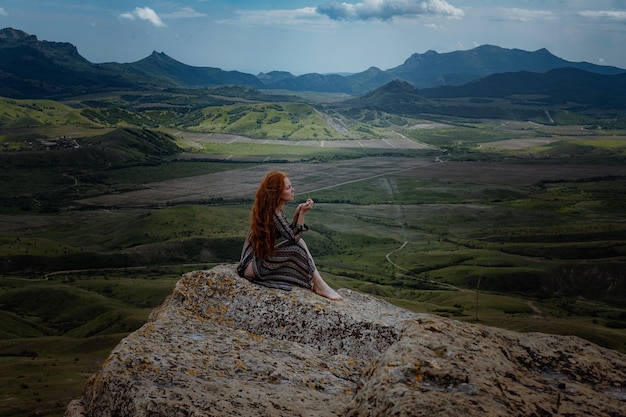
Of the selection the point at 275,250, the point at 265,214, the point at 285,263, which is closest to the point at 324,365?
the point at 285,263

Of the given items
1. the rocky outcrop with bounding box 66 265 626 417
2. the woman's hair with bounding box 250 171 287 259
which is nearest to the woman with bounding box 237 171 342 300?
the woman's hair with bounding box 250 171 287 259

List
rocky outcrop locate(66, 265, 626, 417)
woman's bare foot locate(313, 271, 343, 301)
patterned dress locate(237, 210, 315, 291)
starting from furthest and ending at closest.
A: patterned dress locate(237, 210, 315, 291)
woman's bare foot locate(313, 271, 343, 301)
rocky outcrop locate(66, 265, 626, 417)

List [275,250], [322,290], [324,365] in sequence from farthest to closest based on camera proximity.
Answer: [275,250] → [322,290] → [324,365]

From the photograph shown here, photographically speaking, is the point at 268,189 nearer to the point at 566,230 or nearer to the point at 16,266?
the point at 16,266

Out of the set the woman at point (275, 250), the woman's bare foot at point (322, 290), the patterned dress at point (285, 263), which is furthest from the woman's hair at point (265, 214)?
the woman's bare foot at point (322, 290)

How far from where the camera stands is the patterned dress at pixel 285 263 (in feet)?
56.8

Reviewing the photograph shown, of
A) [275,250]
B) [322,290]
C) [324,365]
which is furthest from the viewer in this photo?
[275,250]

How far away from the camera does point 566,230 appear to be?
199m

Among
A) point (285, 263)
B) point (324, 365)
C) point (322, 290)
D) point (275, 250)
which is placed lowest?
point (324, 365)

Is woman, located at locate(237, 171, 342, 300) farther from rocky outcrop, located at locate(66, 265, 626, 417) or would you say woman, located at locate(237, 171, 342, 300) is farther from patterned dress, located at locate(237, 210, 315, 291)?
rocky outcrop, located at locate(66, 265, 626, 417)

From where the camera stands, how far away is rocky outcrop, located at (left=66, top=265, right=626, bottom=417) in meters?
9.98

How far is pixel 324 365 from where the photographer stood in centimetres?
1445

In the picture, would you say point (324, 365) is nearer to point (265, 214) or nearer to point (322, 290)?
point (322, 290)

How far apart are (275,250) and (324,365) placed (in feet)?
13.8
